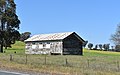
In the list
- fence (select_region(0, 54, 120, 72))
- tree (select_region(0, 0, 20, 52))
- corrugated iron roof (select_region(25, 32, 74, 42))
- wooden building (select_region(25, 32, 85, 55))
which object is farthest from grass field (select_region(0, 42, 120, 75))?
tree (select_region(0, 0, 20, 52))

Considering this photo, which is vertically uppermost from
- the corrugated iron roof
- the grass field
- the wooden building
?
the corrugated iron roof

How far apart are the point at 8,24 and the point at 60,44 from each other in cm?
1621

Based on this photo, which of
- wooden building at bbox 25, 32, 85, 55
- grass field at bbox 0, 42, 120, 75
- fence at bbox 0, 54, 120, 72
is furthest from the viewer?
wooden building at bbox 25, 32, 85, 55

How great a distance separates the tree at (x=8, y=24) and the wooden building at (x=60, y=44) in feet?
23.1

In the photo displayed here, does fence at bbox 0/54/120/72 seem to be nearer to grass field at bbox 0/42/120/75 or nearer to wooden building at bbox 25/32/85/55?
grass field at bbox 0/42/120/75

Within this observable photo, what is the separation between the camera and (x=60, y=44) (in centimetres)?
7325

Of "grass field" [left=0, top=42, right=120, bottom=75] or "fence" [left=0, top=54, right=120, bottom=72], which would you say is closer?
"grass field" [left=0, top=42, right=120, bottom=75]

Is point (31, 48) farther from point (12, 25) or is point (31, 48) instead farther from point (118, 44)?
point (118, 44)

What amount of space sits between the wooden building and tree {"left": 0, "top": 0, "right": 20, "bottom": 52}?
7053 mm

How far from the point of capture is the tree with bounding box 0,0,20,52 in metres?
82.6

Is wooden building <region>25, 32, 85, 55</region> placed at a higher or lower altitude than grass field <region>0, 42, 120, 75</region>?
higher

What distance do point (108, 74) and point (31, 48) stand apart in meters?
60.2

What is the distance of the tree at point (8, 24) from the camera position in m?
82.6

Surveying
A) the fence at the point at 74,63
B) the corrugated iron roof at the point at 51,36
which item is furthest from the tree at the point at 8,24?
the fence at the point at 74,63
